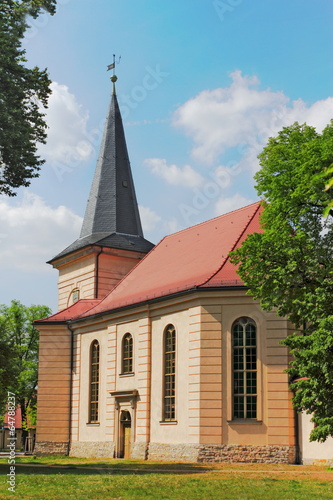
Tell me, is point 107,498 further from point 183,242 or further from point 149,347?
point 183,242

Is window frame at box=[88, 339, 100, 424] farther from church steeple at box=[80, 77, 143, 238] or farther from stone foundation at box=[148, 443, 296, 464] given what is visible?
church steeple at box=[80, 77, 143, 238]

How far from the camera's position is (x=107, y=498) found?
14703 millimetres

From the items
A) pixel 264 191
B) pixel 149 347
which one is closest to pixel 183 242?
pixel 149 347

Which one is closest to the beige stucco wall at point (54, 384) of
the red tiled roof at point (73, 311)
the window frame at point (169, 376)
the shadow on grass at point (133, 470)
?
the red tiled roof at point (73, 311)

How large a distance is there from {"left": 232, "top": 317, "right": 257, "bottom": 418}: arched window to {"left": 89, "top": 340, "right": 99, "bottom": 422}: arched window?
1060 centimetres

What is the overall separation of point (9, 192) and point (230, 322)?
1218cm

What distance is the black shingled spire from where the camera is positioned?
4259 centimetres

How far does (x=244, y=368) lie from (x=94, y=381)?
37.4 feet

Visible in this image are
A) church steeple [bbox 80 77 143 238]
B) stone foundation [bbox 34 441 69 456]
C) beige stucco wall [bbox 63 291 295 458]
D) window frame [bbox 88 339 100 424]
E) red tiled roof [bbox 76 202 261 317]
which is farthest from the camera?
church steeple [bbox 80 77 143 238]

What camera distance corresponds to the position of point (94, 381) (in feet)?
120

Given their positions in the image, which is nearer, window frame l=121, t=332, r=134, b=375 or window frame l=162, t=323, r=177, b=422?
window frame l=162, t=323, r=177, b=422

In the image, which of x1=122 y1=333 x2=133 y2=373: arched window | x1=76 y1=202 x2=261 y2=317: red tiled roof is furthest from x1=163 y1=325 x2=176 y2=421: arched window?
x1=122 y1=333 x2=133 y2=373: arched window

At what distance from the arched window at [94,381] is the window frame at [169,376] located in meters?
6.65

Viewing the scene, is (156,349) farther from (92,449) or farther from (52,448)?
(52,448)
